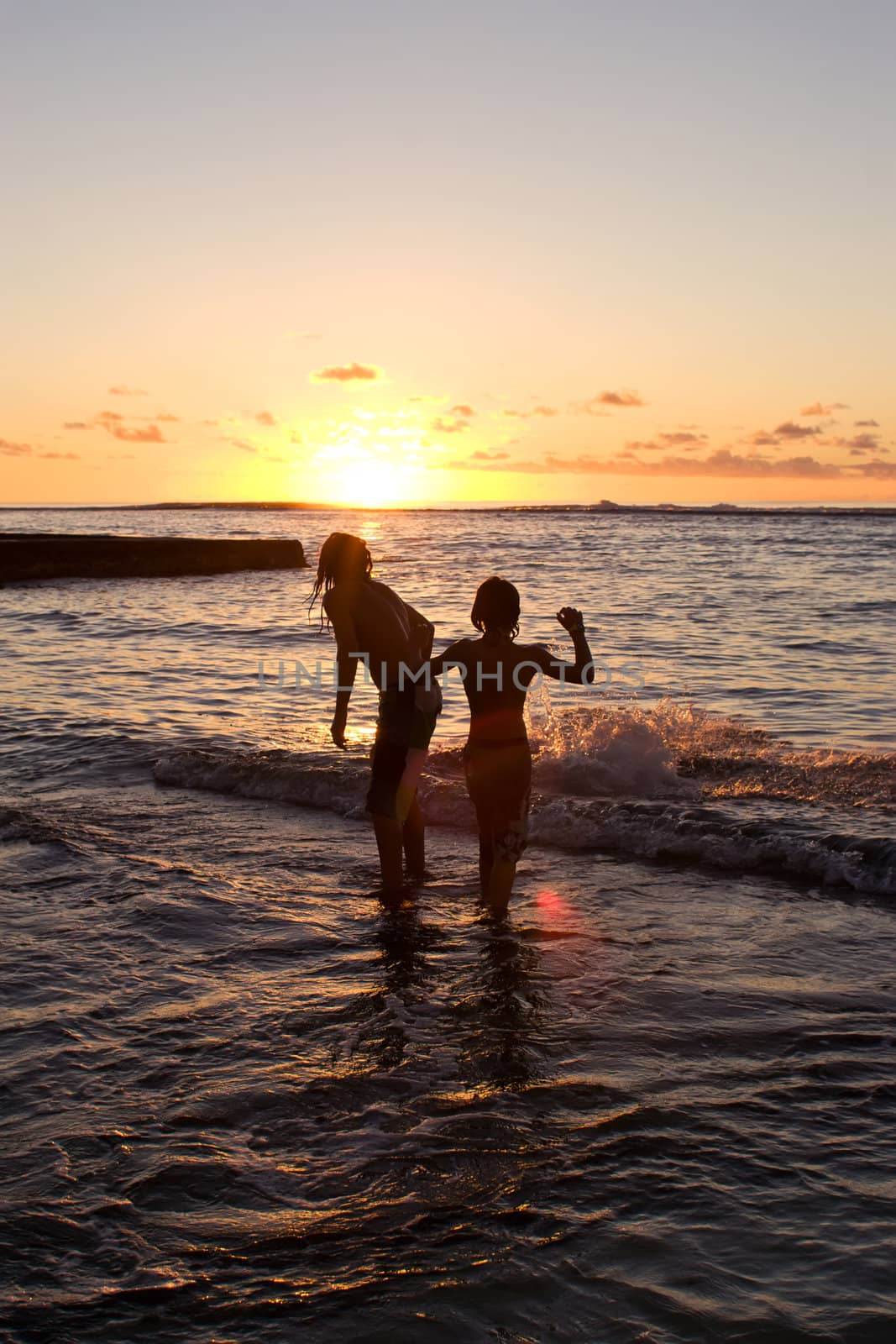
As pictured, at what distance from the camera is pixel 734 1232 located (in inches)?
121

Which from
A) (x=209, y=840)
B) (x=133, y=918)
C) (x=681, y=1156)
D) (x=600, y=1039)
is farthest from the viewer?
(x=209, y=840)

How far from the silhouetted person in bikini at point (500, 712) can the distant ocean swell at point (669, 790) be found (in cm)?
189

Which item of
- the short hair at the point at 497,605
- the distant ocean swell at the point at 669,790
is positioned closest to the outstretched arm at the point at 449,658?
the short hair at the point at 497,605

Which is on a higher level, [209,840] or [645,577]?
[645,577]

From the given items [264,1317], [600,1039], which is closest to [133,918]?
[600,1039]

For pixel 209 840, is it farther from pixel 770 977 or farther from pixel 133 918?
pixel 770 977

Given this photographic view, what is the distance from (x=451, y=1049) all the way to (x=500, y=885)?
55.3 inches

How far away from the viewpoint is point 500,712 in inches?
208

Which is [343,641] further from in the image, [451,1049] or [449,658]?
[451,1049]

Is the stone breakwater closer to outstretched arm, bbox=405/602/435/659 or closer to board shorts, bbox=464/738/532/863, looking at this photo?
outstretched arm, bbox=405/602/435/659

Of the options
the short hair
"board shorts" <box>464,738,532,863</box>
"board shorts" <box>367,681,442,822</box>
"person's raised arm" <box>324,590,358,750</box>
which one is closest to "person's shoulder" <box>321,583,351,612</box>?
"person's raised arm" <box>324,590,358,750</box>

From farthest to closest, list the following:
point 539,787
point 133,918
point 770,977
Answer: point 539,787, point 133,918, point 770,977

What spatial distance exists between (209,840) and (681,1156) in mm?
4532

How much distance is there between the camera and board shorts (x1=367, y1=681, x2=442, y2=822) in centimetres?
568
